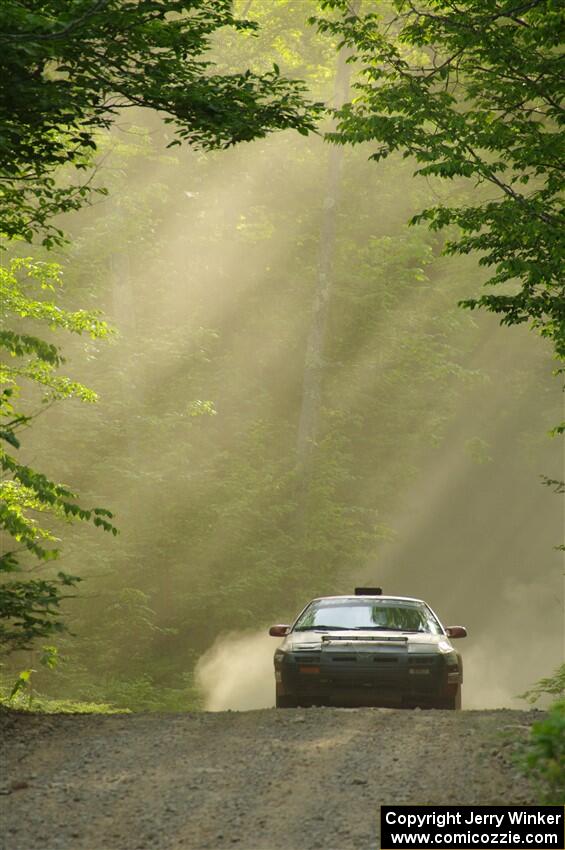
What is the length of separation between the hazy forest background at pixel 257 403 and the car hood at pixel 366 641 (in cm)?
1157

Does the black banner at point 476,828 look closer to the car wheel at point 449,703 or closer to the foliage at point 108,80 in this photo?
the car wheel at point 449,703

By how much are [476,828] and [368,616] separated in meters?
6.66

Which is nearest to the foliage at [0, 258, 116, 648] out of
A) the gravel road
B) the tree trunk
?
the gravel road

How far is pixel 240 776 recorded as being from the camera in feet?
28.1

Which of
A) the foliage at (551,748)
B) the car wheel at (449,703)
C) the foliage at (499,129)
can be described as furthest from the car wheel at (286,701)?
the foliage at (551,748)

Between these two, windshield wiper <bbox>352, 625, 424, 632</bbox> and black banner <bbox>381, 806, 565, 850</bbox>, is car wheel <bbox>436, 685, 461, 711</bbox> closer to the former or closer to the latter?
windshield wiper <bbox>352, 625, 424, 632</bbox>

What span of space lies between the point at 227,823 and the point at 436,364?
3042 cm

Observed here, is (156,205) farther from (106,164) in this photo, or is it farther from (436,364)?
(436,364)

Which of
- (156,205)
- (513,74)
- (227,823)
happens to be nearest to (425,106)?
(513,74)

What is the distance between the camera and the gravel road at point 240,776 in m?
7.19

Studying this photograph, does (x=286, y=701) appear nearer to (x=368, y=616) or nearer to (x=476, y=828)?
(x=368, y=616)

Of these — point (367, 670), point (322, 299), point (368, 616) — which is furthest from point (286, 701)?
point (322, 299)

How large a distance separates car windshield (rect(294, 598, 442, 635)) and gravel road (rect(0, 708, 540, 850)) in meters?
1.99

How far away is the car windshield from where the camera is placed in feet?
43.5
